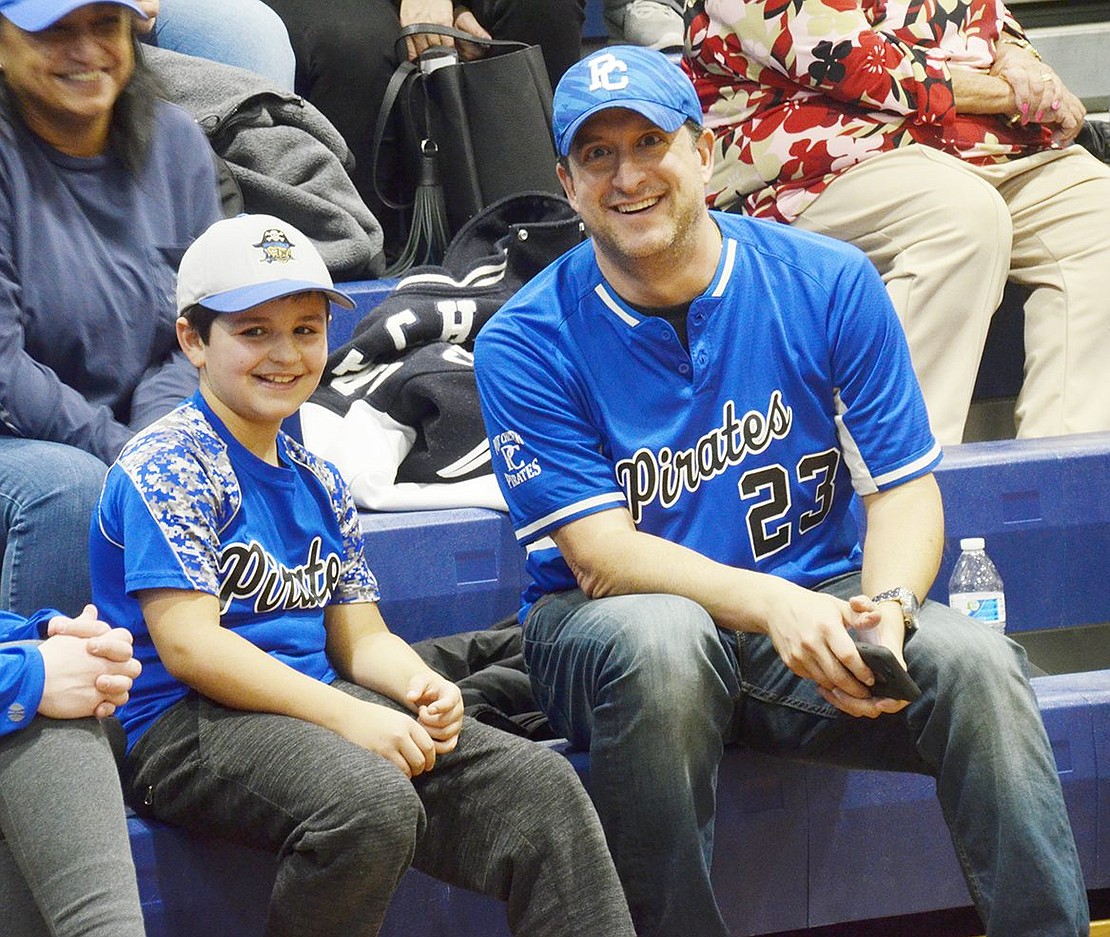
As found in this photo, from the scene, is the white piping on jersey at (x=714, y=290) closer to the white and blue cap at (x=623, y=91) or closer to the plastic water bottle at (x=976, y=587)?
the white and blue cap at (x=623, y=91)

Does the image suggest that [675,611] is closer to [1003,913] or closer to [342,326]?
[1003,913]

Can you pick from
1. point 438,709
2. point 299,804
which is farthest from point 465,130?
point 299,804

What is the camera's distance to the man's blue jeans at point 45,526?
1.74m

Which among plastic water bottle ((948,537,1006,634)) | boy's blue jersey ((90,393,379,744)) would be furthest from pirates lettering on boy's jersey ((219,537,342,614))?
plastic water bottle ((948,537,1006,634))

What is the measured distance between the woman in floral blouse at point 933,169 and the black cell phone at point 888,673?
3.05 feet

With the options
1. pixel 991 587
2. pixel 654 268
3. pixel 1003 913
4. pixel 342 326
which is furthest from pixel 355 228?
pixel 1003 913

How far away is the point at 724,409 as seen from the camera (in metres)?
1.75

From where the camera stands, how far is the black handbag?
106 inches

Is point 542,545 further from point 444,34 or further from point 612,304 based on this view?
point 444,34

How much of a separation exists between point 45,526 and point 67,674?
31 cm

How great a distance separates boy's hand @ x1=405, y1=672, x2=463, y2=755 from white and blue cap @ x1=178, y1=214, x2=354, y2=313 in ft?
1.34

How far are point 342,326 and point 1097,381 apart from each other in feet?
3.76

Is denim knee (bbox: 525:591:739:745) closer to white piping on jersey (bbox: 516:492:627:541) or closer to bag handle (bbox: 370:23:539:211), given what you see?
white piping on jersey (bbox: 516:492:627:541)

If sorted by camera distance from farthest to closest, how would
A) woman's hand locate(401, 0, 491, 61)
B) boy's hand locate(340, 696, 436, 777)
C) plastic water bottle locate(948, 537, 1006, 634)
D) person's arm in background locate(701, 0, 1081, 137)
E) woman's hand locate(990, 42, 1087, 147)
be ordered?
woman's hand locate(401, 0, 491, 61), woman's hand locate(990, 42, 1087, 147), person's arm in background locate(701, 0, 1081, 137), plastic water bottle locate(948, 537, 1006, 634), boy's hand locate(340, 696, 436, 777)
